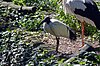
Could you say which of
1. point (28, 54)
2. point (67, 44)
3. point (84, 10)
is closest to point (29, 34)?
point (67, 44)

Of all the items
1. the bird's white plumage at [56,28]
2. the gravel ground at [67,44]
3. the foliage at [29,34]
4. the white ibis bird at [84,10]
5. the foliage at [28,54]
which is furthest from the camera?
the white ibis bird at [84,10]

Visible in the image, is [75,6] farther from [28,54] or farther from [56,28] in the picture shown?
[28,54]

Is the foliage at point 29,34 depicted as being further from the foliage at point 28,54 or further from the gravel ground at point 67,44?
Answer: the gravel ground at point 67,44

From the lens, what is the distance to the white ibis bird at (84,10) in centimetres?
764

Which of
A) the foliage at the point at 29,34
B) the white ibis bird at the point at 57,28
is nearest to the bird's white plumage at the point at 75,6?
the foliage at the point at 29,34

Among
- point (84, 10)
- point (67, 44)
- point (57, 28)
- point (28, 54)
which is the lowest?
point (67, 44)

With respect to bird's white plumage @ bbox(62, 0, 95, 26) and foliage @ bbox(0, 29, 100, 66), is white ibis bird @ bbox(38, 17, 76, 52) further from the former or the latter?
bird's white plumage @ bbox(62, 0, 95, 26)

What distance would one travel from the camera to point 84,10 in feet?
25.4

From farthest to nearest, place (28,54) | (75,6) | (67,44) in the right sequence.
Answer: (75,6) → (67,44) → (28,54)

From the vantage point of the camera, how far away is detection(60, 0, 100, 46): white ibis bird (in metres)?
7.64

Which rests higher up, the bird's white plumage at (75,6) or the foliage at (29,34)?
the bird's white plumage at (75,6)

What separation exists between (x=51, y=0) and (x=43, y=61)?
4.14 metres

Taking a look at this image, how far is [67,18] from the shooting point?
855cm

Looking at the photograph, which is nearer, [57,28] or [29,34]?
[57,28]
